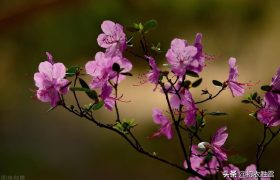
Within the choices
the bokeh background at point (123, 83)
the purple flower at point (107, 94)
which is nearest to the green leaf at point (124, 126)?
the purple flower at point (107, 94)

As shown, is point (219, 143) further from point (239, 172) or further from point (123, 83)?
point (123, 83)

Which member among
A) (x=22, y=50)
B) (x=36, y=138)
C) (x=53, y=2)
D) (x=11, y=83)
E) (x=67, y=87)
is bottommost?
(x=67, y=87)

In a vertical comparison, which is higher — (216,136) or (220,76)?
(220,76)

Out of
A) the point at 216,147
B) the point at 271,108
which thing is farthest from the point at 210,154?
the point at 271,108

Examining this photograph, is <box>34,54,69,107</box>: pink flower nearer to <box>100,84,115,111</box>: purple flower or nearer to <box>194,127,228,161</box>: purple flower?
<box>100,84,115,111</box>: purple flower

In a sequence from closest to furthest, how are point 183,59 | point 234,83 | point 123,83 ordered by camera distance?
point 183,59 → point 234,83 → point 123,83

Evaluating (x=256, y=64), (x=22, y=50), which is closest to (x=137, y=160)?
(x=256, y=64)

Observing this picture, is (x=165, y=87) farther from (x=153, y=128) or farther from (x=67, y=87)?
(x=153, y=128)
